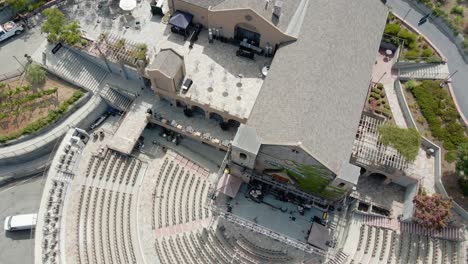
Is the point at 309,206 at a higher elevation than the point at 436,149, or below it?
below

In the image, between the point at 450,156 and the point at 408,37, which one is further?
the point at 408,37

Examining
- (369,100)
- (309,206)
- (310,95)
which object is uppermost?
(369,100)

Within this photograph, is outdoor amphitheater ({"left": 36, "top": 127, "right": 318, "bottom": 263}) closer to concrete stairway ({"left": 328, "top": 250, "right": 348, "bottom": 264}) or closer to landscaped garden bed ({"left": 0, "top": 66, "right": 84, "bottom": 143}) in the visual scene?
concrete stairway ({"left": 328, "top": 250, "right": 348, "bottom": 264})

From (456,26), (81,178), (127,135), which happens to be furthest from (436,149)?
(81,178)

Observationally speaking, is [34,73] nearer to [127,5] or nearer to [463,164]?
[127,5]

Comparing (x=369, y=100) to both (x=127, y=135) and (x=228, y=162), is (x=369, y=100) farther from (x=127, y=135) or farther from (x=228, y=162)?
(x=127, y=135)

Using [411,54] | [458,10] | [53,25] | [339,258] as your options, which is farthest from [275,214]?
[458,10]

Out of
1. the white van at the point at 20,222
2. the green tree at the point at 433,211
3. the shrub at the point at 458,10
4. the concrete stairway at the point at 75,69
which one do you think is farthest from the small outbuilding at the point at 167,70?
the shrub at the point at 458,10
